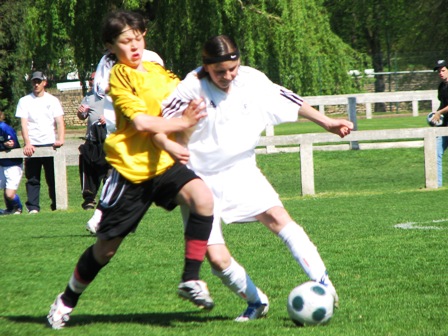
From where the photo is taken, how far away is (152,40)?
88.6 ft

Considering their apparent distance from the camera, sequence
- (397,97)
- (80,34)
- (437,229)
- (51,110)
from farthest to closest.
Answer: (397,97) < (80,34) < (51,110) < (437,229)

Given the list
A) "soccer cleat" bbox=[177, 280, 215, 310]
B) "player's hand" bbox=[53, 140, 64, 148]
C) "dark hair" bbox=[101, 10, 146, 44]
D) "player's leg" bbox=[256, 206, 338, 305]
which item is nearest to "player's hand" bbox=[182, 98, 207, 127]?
"dark hair" bbox=[101, 10, 146, 44]

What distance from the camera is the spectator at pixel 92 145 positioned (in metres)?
12.0

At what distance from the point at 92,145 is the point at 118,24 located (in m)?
7.03

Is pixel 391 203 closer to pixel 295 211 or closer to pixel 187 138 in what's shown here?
pixel 295 211

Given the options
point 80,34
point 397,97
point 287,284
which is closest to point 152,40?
point 80,34

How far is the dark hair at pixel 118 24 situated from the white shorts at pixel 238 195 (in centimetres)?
95

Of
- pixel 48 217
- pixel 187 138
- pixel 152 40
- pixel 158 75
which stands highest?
pixel 152 40

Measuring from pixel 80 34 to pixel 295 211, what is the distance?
1429cm

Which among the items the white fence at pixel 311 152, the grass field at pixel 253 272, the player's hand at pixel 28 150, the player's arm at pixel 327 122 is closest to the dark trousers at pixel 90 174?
the grass field at pixel 253 272

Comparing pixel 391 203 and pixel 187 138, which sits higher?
pixel 187 138

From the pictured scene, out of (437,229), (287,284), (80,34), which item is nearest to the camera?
(287,284)

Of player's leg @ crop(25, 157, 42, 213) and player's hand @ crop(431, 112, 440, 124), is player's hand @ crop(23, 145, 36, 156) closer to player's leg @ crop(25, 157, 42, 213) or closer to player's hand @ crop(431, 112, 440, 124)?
player's leg @ crop(25, 157, 42, 213)

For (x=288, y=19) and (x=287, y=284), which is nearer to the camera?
(x=287, y=284)
